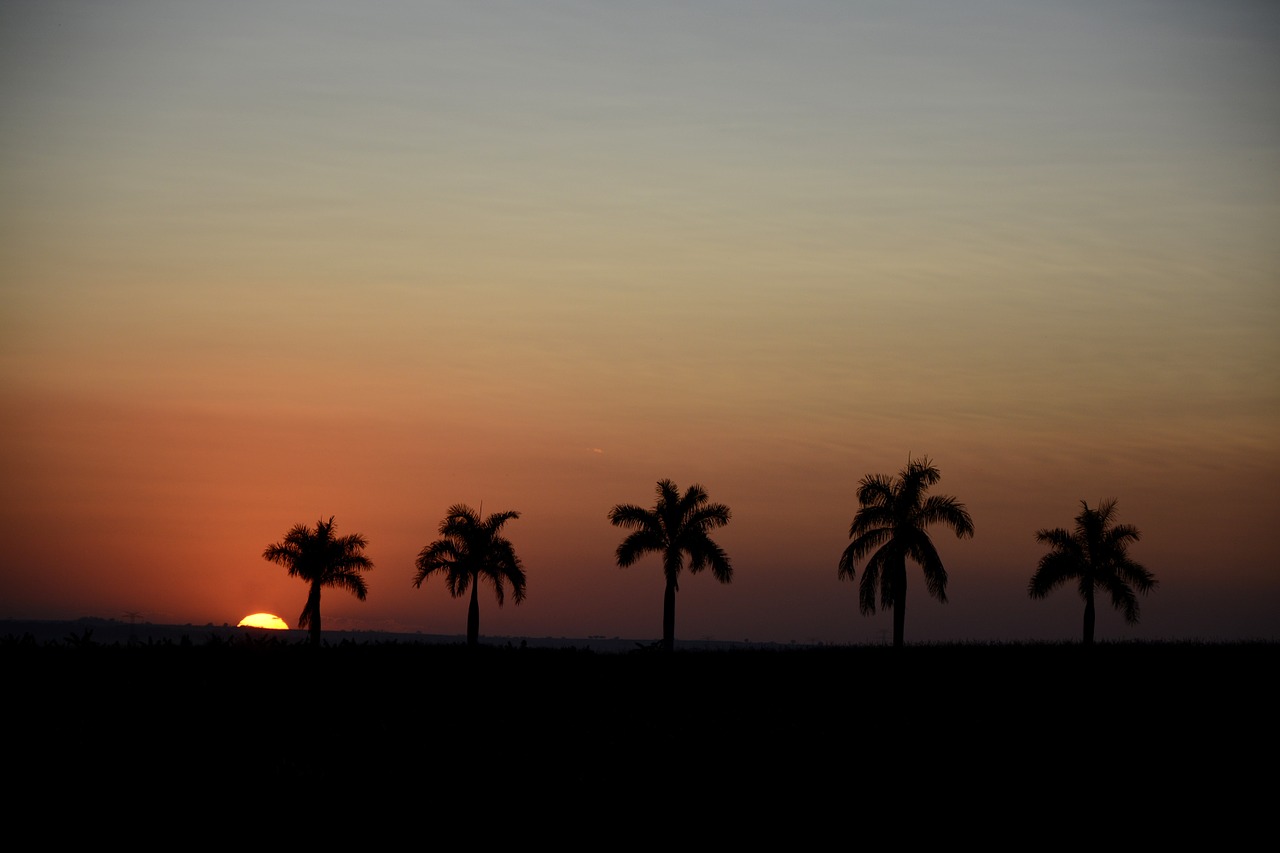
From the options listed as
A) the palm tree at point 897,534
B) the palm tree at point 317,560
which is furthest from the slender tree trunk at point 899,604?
the palm tree at point 317,560

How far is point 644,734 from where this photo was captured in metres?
43.7

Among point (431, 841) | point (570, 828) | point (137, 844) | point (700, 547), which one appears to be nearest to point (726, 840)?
point (570, 828)

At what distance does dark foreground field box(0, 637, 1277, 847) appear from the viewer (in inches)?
1449

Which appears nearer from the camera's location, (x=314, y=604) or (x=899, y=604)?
(x=899, y=604)

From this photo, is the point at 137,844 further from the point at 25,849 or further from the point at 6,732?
the point at 6,732

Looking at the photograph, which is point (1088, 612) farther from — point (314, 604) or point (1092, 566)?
point (314, 604)

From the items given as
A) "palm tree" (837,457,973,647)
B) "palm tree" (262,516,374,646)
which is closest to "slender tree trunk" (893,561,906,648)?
"palm tree" (837,457,973,647)

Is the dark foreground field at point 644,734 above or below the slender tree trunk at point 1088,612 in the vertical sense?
below

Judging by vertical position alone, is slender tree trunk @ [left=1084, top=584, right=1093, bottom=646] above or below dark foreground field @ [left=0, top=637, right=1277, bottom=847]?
above

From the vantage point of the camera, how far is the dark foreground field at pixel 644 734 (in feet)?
121

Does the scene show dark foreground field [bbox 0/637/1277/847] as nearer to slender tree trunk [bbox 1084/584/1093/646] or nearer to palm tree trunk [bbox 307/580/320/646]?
slender tree trunk [bbox 1084/584/1093/646]

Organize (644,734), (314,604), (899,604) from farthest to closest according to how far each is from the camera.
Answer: (314,604) < (899,604) < (644,734)

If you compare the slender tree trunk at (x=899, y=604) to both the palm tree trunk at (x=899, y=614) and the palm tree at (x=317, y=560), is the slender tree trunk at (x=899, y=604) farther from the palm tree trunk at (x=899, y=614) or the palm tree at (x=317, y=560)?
the palm tree at (x=317, y=560)

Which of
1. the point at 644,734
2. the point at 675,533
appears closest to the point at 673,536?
the point at 675,533
